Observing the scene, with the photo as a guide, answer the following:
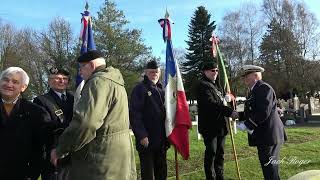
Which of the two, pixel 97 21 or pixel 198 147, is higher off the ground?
pixel 97 21

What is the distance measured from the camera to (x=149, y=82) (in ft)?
23.1

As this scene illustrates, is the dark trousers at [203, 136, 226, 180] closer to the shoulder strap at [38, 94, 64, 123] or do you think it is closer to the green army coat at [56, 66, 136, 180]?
the shoulder strap at [38, 94, 64, 123]

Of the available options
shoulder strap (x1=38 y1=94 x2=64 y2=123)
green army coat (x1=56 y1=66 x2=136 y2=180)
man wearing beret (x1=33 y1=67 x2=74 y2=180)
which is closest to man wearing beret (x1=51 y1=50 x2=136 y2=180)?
green army coat (x1=56 y1=66 x2=136 y2=180)

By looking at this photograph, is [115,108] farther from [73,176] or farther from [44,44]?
[44,44]

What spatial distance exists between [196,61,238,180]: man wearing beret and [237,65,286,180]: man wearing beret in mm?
644

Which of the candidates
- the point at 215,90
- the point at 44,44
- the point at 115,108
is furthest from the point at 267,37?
the point at 115,108

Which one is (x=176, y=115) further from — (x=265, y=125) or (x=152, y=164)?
(x=265, y=125)

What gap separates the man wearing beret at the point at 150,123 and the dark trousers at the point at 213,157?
80 centimetres

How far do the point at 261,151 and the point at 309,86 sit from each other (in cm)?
4622

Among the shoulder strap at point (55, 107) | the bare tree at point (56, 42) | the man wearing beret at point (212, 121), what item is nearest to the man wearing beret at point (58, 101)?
the shoulder strap at point (55, 107)

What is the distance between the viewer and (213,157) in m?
7.46

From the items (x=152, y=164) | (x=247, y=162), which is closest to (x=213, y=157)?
(x=152, y=164)

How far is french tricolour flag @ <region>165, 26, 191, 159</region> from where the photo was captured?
7.17 metres

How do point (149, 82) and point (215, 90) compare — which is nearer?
point (149, 82)
